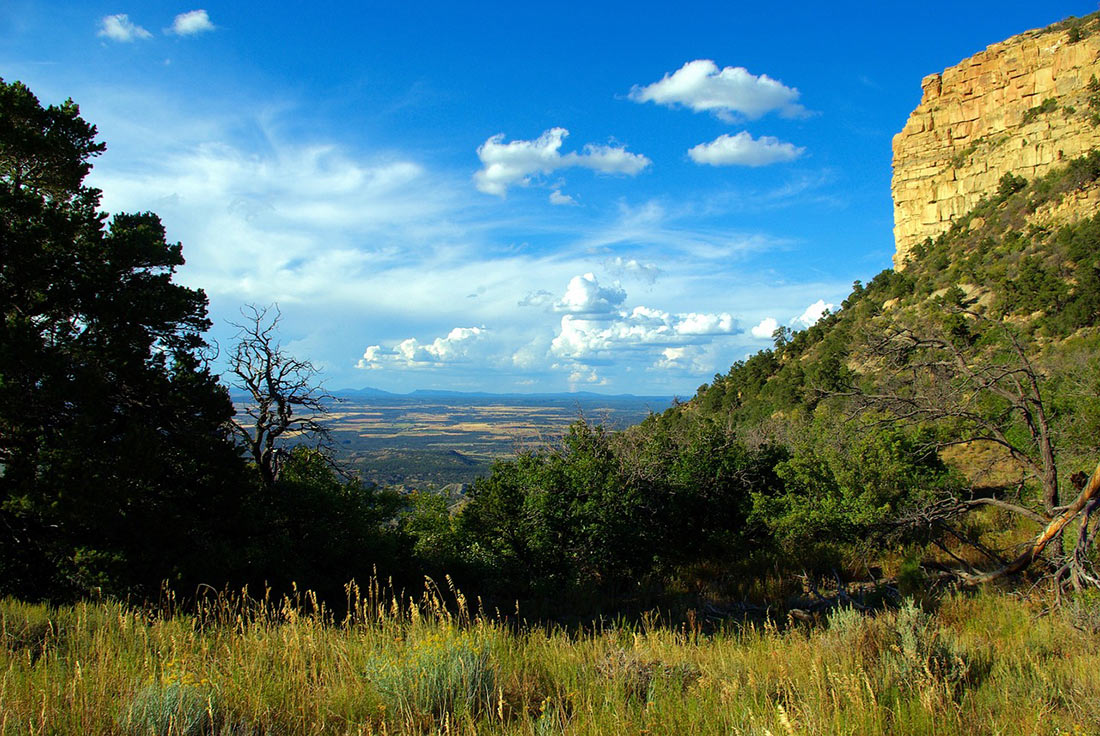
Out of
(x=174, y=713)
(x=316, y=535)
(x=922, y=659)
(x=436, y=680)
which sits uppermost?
(x=174, y=713)

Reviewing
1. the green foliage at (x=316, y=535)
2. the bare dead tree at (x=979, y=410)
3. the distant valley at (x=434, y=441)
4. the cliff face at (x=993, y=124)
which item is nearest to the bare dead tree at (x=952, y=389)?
the bare dead tree at (x=979, y=410)

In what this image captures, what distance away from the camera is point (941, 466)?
1234 cm

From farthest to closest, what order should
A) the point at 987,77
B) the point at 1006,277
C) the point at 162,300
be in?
1. the point at 987,77
2. the point at 1006,277
3. the point at 162,300

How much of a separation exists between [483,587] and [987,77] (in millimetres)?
64919

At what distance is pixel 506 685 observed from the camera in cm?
→ 367

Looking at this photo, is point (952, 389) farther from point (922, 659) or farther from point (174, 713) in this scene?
point (174, 713)

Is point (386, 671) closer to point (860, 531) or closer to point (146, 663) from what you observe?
point (146, 663)

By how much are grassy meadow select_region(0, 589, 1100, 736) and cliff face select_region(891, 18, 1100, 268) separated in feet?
167

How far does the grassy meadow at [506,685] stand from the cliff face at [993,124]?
167 ft

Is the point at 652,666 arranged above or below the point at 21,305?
below

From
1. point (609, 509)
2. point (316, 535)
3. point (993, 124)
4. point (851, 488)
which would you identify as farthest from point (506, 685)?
point (993, 124)

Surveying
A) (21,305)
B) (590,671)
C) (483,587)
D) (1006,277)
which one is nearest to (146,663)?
(590,671)

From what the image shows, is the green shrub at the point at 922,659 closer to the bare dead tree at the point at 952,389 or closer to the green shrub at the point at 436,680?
the green shrub at the point at 436,680

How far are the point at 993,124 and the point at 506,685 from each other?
65.6 meters
